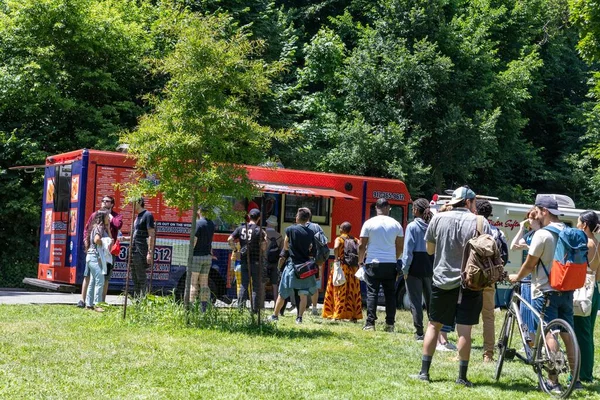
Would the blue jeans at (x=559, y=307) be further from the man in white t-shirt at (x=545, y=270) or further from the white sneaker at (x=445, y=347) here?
the white sneaker at (x=445, y=347)

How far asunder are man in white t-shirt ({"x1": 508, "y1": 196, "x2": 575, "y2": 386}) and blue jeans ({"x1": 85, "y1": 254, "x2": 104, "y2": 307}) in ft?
24.4

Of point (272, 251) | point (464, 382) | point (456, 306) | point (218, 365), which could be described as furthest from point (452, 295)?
point (272, 251)

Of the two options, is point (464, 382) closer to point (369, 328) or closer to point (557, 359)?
point (557, 359)

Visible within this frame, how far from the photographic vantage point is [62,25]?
23.2 meters

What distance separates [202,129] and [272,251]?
163 inches

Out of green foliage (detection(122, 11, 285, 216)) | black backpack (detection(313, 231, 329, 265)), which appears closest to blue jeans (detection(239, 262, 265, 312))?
black backpack (detection(313, 231, 329, 265))

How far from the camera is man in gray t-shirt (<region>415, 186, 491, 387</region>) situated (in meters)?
8.21

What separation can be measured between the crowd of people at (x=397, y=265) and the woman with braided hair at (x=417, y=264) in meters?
0.01

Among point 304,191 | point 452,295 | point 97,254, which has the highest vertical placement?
point 304,191

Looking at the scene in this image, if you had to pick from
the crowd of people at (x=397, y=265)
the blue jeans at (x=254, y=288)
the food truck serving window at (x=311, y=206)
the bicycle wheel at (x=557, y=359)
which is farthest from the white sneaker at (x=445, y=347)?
the food truck serving window at (x=311, y=206)

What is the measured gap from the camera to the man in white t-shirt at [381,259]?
13.0 meters

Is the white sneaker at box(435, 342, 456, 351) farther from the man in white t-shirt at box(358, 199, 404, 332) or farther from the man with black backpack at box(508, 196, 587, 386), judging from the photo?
the man with black backpack at box(508, 196, 587, 386)

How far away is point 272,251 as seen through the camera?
50.3 ft

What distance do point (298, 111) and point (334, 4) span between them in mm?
6125
